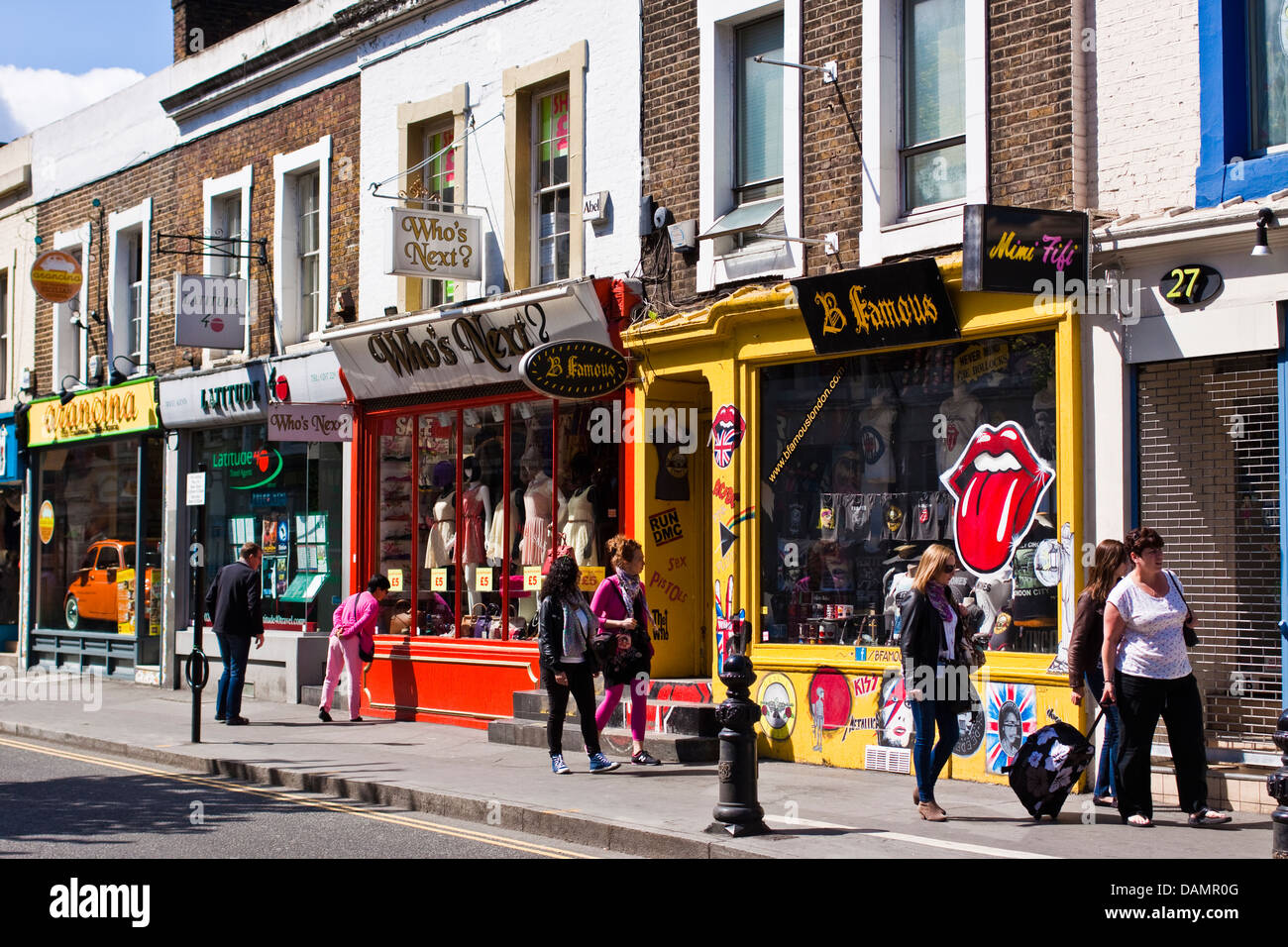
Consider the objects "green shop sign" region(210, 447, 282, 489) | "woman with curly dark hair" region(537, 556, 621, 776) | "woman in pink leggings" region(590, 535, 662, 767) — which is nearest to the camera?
"woman with curly dark hair" region(537, 556, 621, 776)

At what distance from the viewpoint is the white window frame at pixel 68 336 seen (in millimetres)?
22781

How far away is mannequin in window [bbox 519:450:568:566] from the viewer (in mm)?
14961

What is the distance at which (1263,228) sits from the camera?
929 cm

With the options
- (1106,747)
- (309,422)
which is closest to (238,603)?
(309,422)

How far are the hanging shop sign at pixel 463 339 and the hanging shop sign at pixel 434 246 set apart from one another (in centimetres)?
47

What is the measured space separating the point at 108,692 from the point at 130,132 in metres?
8.40

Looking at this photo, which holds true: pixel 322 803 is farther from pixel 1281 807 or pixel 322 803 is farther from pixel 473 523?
pixel 1281 807

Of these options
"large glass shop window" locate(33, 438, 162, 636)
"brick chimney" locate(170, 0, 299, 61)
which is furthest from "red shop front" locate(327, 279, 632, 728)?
"brick chimney" locate(170, 0, 299, 61)

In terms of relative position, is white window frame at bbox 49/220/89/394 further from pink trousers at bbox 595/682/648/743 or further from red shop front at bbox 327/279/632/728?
pink trousers at bbox 595/682/648/743

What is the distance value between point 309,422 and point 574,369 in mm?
4832

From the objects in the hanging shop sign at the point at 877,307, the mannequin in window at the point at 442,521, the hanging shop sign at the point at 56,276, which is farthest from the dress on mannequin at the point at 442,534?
the hanging shop sign at the point at 56,276

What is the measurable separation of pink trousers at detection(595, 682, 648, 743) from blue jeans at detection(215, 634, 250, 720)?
515 cm

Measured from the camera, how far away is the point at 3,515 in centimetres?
2525

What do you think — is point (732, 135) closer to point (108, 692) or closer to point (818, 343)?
point (818, 343)
